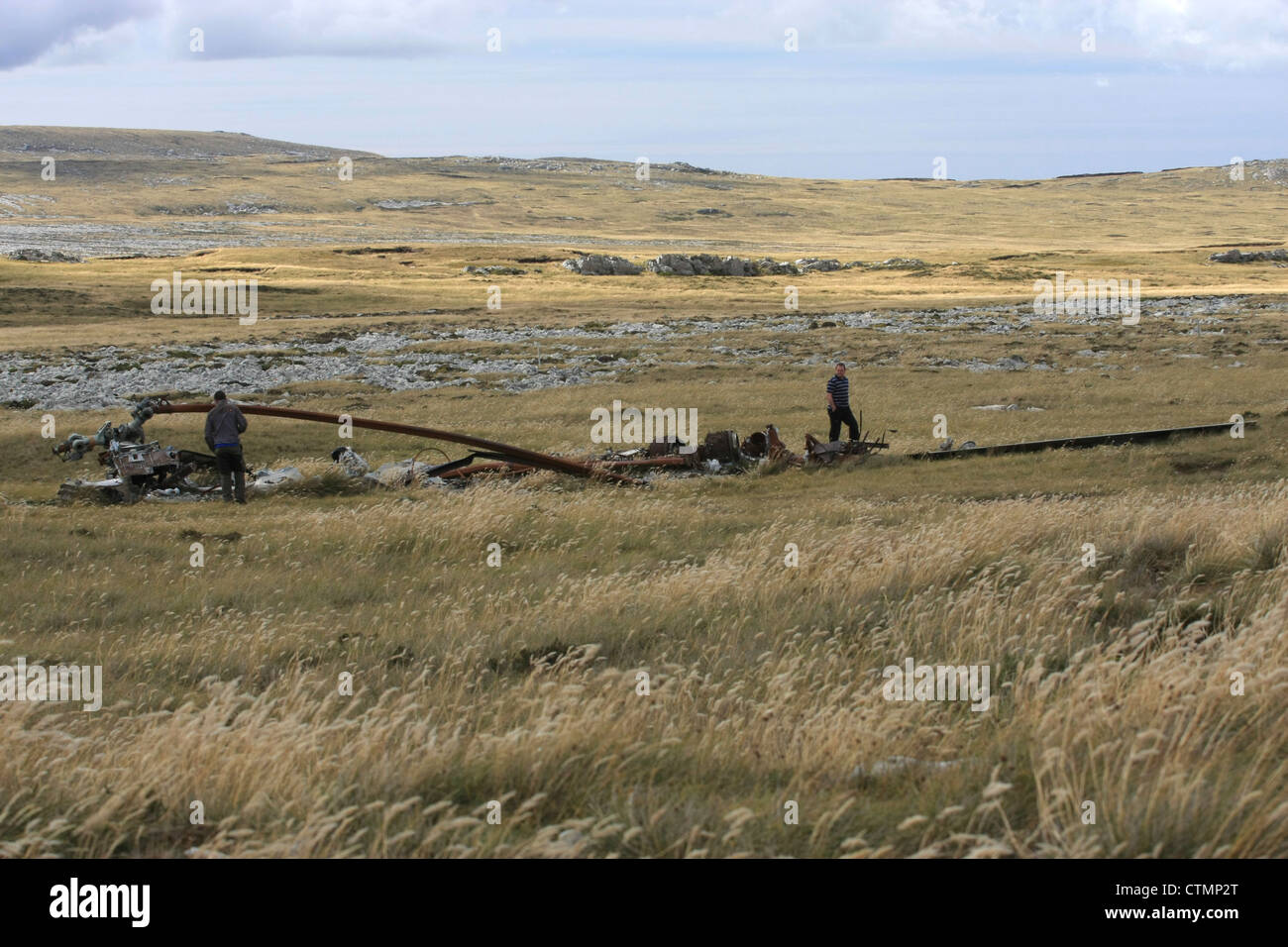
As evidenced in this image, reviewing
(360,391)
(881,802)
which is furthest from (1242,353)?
(881,802)

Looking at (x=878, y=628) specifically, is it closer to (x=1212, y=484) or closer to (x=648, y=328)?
(x=1212, y=484)

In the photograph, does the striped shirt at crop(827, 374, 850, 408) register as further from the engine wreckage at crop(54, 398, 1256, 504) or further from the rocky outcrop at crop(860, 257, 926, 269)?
the rocky outcrop at crop(860, 257, 926, 269)

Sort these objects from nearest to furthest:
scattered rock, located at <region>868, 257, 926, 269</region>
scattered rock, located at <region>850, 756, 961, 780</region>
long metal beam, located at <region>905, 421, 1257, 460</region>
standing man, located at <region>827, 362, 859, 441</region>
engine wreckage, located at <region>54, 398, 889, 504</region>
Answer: scattered rock, located at <region>850, 756, 961, 780</region> < engine wreckage, located at <region>54, 398, 889, 504</region> < long metal beam, located at <region>905, 421, 1257, 460</region> < standing man, located at <region>827, 362, 859, 441</region> < scattered rock, located at <region>868, 257, 926, 269</region>

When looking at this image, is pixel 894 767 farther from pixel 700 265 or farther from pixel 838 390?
pixel 700 265

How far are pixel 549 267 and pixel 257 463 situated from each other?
85197mm

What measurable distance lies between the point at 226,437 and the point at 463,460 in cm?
428

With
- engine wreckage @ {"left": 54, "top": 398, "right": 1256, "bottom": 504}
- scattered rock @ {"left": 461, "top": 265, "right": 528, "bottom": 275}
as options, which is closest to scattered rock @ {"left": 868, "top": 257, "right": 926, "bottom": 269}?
scattered rock @ {"left": 461, "top": 265, "right": 528, "bottom": 275}

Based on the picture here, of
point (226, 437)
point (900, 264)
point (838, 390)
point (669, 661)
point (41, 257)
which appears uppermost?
point (41, 257)

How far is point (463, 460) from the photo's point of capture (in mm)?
20906

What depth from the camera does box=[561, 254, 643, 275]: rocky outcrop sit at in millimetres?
102875

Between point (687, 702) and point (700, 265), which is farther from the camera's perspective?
point (700, 265)

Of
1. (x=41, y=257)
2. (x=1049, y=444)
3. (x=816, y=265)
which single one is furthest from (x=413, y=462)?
(x=816, y=265)

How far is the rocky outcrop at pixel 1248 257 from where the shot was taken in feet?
381

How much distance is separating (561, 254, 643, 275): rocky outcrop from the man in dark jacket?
84641mm
